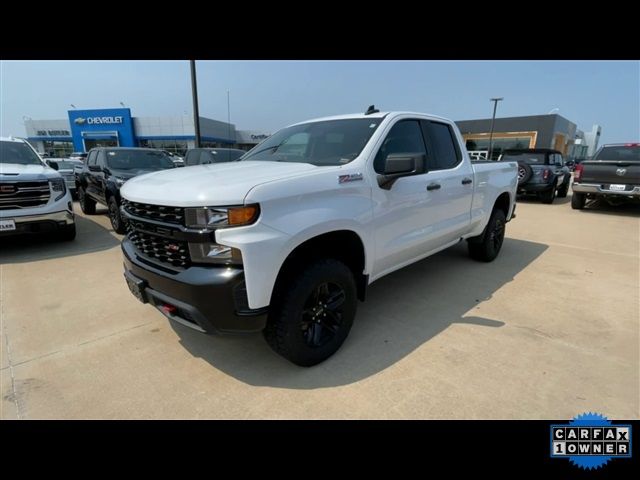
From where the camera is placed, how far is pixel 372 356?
2861 mm

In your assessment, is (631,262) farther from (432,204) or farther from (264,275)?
(264,275)

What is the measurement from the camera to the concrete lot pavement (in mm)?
2324

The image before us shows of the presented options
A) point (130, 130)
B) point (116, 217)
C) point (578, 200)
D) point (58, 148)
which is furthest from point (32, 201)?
point (58, 148)

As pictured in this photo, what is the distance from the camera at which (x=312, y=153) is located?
327 cm

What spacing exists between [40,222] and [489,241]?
684 cm

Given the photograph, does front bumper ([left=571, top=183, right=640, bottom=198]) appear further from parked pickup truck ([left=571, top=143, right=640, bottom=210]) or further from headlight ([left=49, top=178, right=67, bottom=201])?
headlight ([left=49, top=178, right=67, bottom=201])

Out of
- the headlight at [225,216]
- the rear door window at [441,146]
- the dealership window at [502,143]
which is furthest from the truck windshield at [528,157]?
the dealership window at [502,143]

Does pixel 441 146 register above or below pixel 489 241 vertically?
above

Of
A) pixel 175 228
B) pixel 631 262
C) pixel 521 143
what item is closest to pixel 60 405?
pixel 175 228

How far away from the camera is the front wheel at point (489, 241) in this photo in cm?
513

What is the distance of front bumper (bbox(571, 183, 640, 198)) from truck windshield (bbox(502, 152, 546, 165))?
2204 millimetres

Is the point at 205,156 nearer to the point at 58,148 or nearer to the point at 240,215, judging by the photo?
the point at 240,215

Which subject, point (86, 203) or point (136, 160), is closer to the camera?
point (136, 160)
